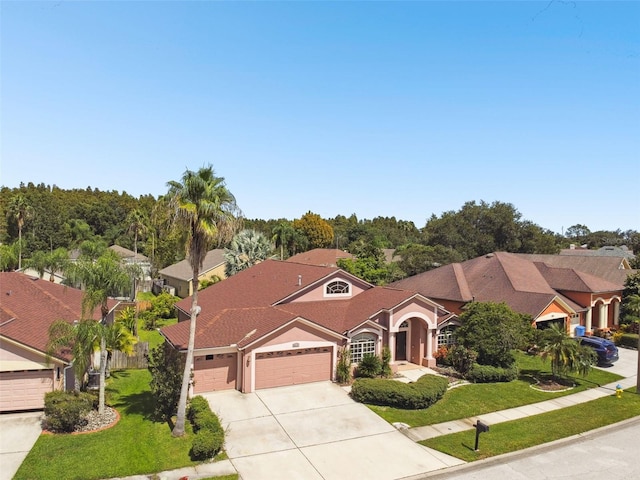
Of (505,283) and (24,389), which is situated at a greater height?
(505,283)

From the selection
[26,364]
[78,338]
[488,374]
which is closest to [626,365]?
[488,374]

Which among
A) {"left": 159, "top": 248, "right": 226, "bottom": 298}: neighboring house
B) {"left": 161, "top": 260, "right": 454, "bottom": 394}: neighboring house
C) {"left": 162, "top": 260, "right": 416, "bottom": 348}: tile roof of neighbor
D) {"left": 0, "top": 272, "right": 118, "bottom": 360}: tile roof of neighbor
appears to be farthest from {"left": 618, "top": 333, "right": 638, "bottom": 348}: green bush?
{"left": 159, "top": 248, "right": 226, "bottom": 298}: neighboring house

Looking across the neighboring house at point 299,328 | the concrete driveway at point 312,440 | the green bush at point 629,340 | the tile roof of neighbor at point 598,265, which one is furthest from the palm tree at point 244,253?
the green bush at point 629,340

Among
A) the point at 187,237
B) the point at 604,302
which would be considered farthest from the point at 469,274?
the point at 187,237

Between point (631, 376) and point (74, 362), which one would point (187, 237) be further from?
point (631, 376)

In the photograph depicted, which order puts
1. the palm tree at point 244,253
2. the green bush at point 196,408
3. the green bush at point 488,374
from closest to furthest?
1. the green bush at point 196,408
2. the green bush at point 488,374
3. the palm tree at point 244,253

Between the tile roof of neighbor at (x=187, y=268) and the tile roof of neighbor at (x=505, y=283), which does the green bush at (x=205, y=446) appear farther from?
the tile roof of neighbor at (x=187, y=268)

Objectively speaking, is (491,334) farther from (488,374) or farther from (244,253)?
(244,253)
